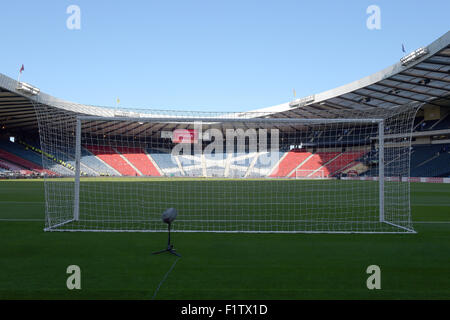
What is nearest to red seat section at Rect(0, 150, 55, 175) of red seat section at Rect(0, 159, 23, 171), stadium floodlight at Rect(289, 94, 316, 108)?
red seat section at Rect(0, 159, 23, 171)

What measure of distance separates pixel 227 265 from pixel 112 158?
3990 centimetres

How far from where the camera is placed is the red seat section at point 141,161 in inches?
1599

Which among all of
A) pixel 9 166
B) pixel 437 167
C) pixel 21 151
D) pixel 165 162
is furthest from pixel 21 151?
pixel 437 167

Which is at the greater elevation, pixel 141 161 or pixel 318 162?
pixel 141 161

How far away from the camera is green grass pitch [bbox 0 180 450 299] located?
9.75 feet

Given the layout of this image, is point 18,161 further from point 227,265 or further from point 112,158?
point 227,265

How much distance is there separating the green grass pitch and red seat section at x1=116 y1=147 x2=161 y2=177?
3517 centimetres

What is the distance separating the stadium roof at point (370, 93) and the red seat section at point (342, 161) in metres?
5.35

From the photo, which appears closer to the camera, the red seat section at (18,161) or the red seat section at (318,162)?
the red seat section at (18,161)

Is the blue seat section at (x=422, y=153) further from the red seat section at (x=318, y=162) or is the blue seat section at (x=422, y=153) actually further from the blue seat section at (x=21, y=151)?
the blue seat section at (x=21, y=151)

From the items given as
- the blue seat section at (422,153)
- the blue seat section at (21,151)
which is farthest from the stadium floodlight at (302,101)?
the blue seat section at (21,151)

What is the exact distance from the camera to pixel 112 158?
40.7m

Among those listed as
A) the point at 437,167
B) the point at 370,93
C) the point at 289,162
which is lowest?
the point at 437,167
